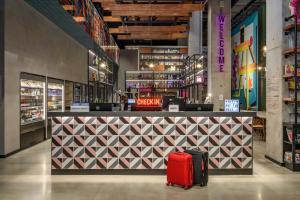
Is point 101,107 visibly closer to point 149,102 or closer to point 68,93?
point 149,102

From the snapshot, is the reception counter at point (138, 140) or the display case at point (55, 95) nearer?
the reception counter at point (138, 140)

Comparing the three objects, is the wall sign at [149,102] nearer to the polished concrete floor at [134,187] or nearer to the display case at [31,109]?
the polished concrete floor at [134,187]

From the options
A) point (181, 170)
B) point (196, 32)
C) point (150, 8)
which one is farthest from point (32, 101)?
point (196, 32)

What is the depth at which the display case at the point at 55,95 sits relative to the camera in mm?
10607

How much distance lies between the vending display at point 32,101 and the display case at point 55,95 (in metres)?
0.49

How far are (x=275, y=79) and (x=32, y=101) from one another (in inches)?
257

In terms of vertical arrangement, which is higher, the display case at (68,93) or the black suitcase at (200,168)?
the display case at (68,93)

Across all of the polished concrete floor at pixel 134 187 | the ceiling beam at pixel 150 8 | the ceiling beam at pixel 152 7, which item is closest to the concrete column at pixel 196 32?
the ceiling beam at pixel 150 8

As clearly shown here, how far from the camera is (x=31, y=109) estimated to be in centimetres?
938

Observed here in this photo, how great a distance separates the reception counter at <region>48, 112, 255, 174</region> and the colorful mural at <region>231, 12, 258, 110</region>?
34.0ft

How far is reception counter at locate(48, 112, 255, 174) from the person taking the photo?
5.88 meters

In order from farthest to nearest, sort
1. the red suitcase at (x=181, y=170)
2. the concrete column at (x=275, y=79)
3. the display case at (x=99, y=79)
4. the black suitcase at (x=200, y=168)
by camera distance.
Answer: the display case at (x=99, y=79)
the concrete column at (x=275, y=79)
the black suitcase at (x=200, y=168)
the red suitcase at (x=181, y=170)

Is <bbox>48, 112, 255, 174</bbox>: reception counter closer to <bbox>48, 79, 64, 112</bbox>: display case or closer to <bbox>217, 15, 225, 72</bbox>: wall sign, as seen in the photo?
<bbox>48, 79, 64, 112</bbox>: display case

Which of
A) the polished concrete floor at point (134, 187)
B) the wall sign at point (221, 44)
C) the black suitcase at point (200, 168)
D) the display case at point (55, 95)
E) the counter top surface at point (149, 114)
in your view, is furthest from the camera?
the wall sign at point (221, 44)
